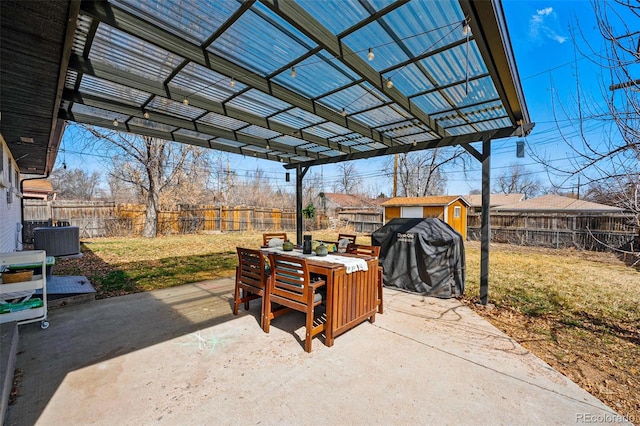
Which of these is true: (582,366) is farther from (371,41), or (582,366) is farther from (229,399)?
(371,41)

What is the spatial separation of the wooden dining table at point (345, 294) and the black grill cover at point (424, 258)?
162 cm

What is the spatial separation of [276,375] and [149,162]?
12614 millimetres

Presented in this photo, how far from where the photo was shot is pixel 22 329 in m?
3.05

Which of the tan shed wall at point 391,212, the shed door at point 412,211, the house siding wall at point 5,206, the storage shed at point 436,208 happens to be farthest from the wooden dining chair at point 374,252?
the tan shed wall at point 391,212

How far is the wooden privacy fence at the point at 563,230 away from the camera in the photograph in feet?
30.2

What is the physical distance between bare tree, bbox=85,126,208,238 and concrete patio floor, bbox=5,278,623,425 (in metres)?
10.1

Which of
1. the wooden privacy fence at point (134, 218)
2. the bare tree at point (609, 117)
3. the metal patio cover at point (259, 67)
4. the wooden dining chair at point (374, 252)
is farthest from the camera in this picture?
the wooden privacy fence at point (134, 218)

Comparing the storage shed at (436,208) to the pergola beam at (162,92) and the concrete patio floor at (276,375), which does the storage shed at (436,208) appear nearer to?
the pergola beam at (162,92)

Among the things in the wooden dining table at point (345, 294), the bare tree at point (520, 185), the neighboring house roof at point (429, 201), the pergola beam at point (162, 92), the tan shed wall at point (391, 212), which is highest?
the bare tree at point (520, 185)

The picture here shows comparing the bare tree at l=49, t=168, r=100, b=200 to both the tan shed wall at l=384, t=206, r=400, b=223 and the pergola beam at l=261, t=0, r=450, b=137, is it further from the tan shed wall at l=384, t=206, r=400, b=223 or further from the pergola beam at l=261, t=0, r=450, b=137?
the pergola beam at l=261, t=0, r=450, b=137

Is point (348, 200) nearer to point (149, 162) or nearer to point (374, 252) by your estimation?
point (149, 162)

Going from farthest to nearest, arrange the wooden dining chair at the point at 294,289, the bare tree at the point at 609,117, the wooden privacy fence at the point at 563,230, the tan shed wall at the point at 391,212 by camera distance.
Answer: the tan shed wall at the point at 391,212 → the wooden privacy fence at the point at 563,230 → the wooden dining chair at the point at 294,289 → the bare tree at the point at 609,117

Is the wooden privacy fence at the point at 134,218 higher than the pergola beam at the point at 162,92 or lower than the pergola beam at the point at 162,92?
lower

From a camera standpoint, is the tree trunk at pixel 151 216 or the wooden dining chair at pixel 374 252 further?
the tree trunk at pixel 151 216
